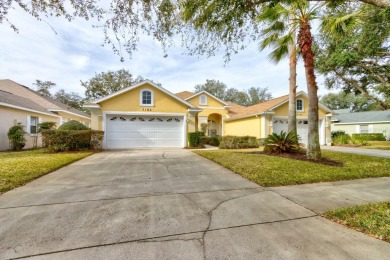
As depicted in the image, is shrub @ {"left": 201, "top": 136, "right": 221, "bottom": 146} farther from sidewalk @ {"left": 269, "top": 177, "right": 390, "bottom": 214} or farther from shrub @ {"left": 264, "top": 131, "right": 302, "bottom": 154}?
sidewalk @ {"left": 269, "top": 177, "right": 390, "bottom": 214}

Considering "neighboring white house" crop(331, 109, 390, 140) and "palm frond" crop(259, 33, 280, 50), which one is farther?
"neighboring white house" crop(331, 109, 390, 140)

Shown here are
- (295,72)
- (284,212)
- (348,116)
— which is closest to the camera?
(284,212)

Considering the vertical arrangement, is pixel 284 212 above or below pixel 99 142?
below

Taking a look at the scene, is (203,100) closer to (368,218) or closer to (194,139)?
(194,139)

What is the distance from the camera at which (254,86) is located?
2217 inches

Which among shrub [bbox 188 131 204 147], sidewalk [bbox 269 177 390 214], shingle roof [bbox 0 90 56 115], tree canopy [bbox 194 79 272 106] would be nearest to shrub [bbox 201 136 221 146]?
shrub [bbox 188 131 204 147]

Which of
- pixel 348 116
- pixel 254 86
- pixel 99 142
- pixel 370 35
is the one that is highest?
pixel 254 86

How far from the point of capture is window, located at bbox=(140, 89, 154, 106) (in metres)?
14.2

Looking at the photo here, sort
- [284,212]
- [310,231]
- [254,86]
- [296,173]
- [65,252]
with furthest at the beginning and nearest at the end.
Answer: [254,86] < [296,173] < [284,212] < [310,231] < [65,252]

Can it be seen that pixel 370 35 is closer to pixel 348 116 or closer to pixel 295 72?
pixel 295 72

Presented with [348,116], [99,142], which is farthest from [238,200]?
[348,116]

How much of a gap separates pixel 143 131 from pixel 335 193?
11.9 metres

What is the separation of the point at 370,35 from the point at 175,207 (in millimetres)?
16366

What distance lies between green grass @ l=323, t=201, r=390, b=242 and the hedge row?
12352mm
